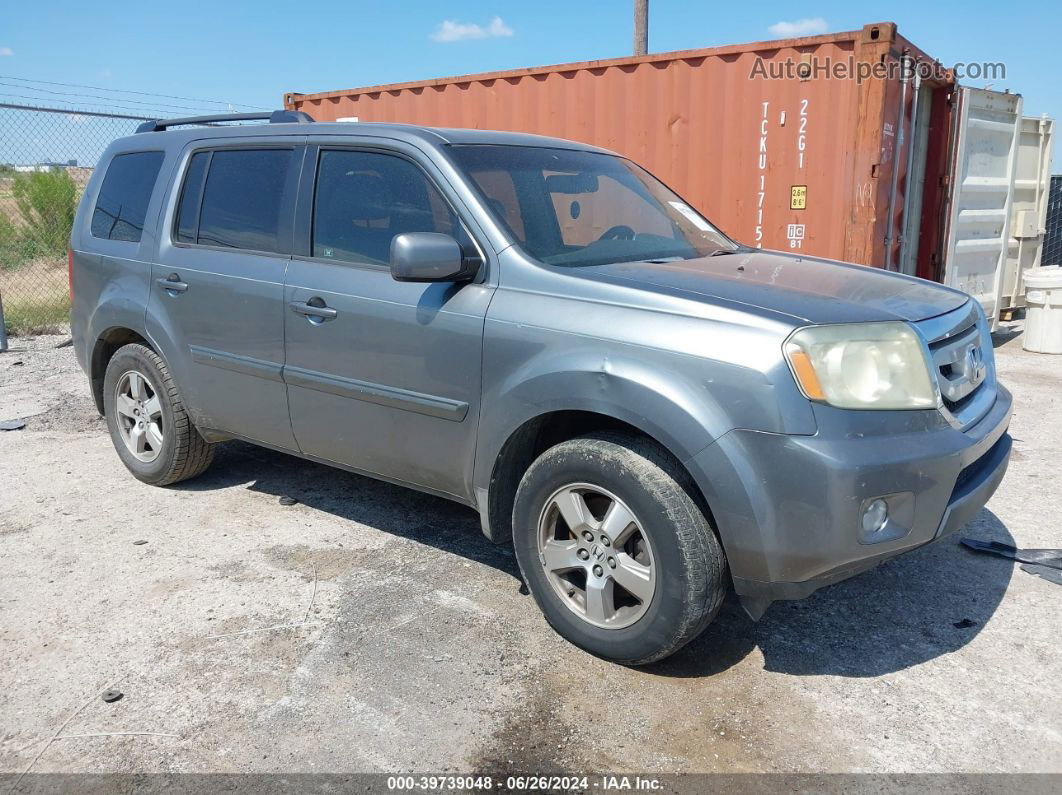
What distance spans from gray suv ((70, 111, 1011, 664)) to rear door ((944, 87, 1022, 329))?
538cm

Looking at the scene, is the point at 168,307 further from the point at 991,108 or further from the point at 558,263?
the point at 991,108

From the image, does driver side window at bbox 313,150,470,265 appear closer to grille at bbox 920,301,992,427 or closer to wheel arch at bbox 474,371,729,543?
wheel arch at bbox 474,371,729,543

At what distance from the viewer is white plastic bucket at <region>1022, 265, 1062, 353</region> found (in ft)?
30.5

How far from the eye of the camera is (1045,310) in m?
9.41

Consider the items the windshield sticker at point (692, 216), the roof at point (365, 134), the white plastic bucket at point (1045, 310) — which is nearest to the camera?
the roof at point (365, 134)

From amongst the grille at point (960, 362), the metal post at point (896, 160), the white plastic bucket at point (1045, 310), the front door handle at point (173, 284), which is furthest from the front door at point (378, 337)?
the white plastic bucket at point (1045, 310)

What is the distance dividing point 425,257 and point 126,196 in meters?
2.61

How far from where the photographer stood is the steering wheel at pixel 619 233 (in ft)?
12.6

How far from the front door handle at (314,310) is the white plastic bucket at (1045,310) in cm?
817

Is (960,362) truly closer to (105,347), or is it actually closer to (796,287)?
(796,287)

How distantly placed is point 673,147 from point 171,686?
6537 millimetres

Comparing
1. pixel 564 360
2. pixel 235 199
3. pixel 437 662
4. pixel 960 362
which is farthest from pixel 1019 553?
pixel 235 199

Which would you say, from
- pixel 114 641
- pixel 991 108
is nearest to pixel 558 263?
pixel 114 641

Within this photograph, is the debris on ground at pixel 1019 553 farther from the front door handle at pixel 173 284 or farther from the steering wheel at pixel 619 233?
the front door handle at pixel 173 284
